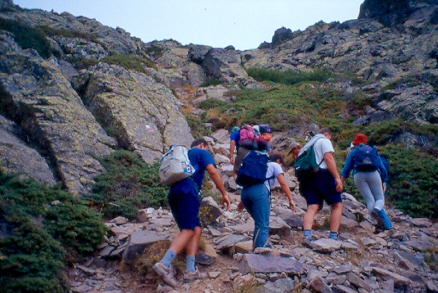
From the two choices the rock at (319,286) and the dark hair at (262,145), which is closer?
the rock at (319,286)

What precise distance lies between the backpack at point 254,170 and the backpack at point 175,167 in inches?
33.2

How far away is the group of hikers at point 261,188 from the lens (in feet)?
→ 13.9

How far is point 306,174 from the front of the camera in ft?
18.2

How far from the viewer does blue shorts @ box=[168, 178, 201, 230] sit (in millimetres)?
4223

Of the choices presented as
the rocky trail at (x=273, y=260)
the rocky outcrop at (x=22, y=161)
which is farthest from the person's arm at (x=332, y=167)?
the rocky outcrop at (x=22, y=161)

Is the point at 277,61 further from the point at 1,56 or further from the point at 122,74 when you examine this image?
the point at 1,56

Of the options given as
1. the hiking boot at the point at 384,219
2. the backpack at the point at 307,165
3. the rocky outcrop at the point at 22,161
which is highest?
the rocky outcrop at the point at 22,161

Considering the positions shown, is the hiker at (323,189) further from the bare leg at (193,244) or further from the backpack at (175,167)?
the backpack at (175,167)

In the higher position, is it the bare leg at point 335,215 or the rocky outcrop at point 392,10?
the rocky outcrop at point 392,10

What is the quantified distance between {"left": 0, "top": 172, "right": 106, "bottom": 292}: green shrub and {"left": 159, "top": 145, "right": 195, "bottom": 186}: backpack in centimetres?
168

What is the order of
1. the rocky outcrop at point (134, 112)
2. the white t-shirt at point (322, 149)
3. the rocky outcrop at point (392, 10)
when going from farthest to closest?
1. the rocky outcrop at point (392, 10)
2. the rocky outcrop at point (134, 112)
3. the white t-shirt at point (322, 149)

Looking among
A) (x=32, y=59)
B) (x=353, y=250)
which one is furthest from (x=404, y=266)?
(x=32, y=59)

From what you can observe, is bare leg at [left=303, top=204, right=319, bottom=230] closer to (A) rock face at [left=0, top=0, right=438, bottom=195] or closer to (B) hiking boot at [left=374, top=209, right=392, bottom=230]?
(B) hiking boot at [left=374, top=209, right=392, bottom=230]

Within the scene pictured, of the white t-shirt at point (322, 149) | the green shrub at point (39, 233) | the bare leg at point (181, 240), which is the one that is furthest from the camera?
the white t-shirt at point (322, 149)
